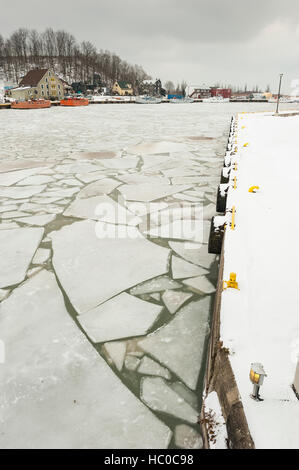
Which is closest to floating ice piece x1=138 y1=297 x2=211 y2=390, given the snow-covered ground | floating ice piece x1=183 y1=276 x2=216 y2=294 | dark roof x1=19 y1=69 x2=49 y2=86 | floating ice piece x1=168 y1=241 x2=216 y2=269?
floating ice piece x1=183 y1=276 x2=216 y2=294

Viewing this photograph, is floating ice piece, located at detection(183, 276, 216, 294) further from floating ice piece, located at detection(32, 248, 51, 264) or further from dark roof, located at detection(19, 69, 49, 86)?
Answer: dark roof, located at detection(19, 69, 49, 86)

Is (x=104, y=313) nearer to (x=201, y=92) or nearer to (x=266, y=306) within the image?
(x=266, y=306)

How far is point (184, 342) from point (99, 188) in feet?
13.0

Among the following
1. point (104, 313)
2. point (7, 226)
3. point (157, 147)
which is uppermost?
point (157, 147)

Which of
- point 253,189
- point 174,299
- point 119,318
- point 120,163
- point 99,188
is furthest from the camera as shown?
point 120,163

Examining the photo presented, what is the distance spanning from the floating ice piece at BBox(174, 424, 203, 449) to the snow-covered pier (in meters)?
0.24

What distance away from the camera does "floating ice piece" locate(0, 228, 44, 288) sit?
2980 millimetres

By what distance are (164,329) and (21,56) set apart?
4358 inches

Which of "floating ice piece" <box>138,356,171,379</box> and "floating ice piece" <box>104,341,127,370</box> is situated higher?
"floating ice piece" <box>104,341,127,370</box>

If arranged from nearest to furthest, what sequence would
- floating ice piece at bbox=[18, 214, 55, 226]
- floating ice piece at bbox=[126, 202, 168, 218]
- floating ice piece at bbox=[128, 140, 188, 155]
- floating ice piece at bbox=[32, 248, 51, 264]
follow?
floating ice piece at bbox=[32, 248, 51, 264]
floating ice piece at bbox=[18, 214, 55, 226]
floating ice piece at bbox=[126, 202, 168, 218]
floating ice piece at bbox=[128, 140, 188, 155]

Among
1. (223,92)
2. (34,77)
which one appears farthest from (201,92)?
(34,77)

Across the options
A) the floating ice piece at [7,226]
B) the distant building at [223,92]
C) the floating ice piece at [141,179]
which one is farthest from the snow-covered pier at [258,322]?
the distant building at [223,92]

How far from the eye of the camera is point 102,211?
4531mm

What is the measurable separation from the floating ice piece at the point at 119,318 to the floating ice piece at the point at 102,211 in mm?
1725
